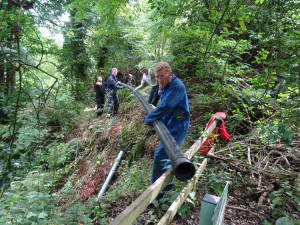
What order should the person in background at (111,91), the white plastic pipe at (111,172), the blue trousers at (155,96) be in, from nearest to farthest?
the white plastic pipe at (111,172)
the blue trousers at (155,96)
the person in background at (111,91)

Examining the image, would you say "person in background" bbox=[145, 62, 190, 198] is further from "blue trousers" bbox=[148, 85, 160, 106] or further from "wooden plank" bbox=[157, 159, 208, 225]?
"blue trousers" bbox=[148, 85, 160, 106]

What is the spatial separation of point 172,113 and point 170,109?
0.33m

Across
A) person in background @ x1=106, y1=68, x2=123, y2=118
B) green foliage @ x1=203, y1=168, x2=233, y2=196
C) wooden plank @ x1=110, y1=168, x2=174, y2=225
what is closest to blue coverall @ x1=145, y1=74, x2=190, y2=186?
green foliage @ x1=203, y1=168, x2=233, y2=196

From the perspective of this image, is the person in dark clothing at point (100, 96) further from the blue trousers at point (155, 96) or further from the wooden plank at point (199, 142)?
the wooden plank at point (199, 142)

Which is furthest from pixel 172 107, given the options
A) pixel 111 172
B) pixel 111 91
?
pixel 111 91

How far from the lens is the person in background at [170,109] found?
10.8 ft

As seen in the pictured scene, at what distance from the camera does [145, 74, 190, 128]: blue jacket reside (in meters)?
3.26

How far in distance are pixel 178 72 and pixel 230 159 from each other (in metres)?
5.30

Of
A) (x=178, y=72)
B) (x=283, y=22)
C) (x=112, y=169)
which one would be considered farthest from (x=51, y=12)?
(x=283, y=22)

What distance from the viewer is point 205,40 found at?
19.3 feet

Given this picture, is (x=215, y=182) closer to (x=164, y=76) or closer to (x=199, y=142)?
(x=199, y=142)

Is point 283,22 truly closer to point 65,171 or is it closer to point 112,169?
point 112,169

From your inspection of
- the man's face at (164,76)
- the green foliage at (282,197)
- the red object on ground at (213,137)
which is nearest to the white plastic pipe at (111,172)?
the red object on ground at (213,137)

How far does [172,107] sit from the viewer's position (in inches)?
128
